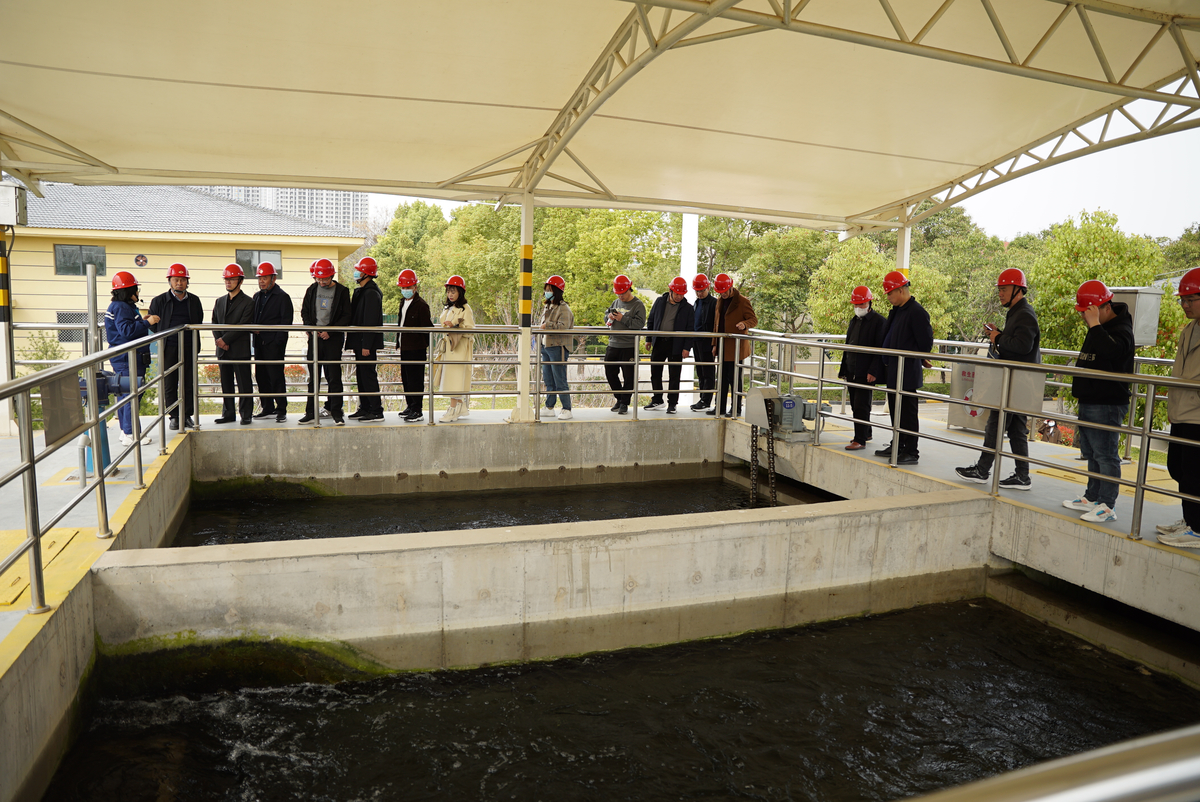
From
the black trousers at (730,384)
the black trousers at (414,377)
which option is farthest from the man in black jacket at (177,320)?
the black trousers at (730,384)

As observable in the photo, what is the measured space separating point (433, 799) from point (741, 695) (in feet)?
6.35

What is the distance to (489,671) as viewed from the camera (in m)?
4.91

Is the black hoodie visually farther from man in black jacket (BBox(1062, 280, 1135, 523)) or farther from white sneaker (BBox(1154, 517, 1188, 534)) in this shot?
white sneaker (BBox(1154, 517, 1188, 534))

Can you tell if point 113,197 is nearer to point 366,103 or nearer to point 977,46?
point 366,103

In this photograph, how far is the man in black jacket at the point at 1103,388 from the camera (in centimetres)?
573

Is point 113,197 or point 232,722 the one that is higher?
point 113,197

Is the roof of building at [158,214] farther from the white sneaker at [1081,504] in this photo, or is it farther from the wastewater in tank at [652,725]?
the white sneaker at [1081,504]

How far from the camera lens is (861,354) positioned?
834cm

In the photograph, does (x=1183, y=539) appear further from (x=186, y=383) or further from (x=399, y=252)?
(x=399, y=252)

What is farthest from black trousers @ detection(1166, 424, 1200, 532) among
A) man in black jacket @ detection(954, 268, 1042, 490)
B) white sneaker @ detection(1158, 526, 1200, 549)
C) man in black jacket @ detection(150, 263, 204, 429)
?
man in black jacket @ detection(150, 263, 204, 429)

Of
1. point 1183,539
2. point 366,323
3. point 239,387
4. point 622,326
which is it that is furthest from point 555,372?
point 1183,539

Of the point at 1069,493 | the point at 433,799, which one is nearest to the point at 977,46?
the point at 1069,493

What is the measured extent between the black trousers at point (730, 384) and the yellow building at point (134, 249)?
35.4ft

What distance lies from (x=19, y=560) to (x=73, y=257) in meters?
16.0
